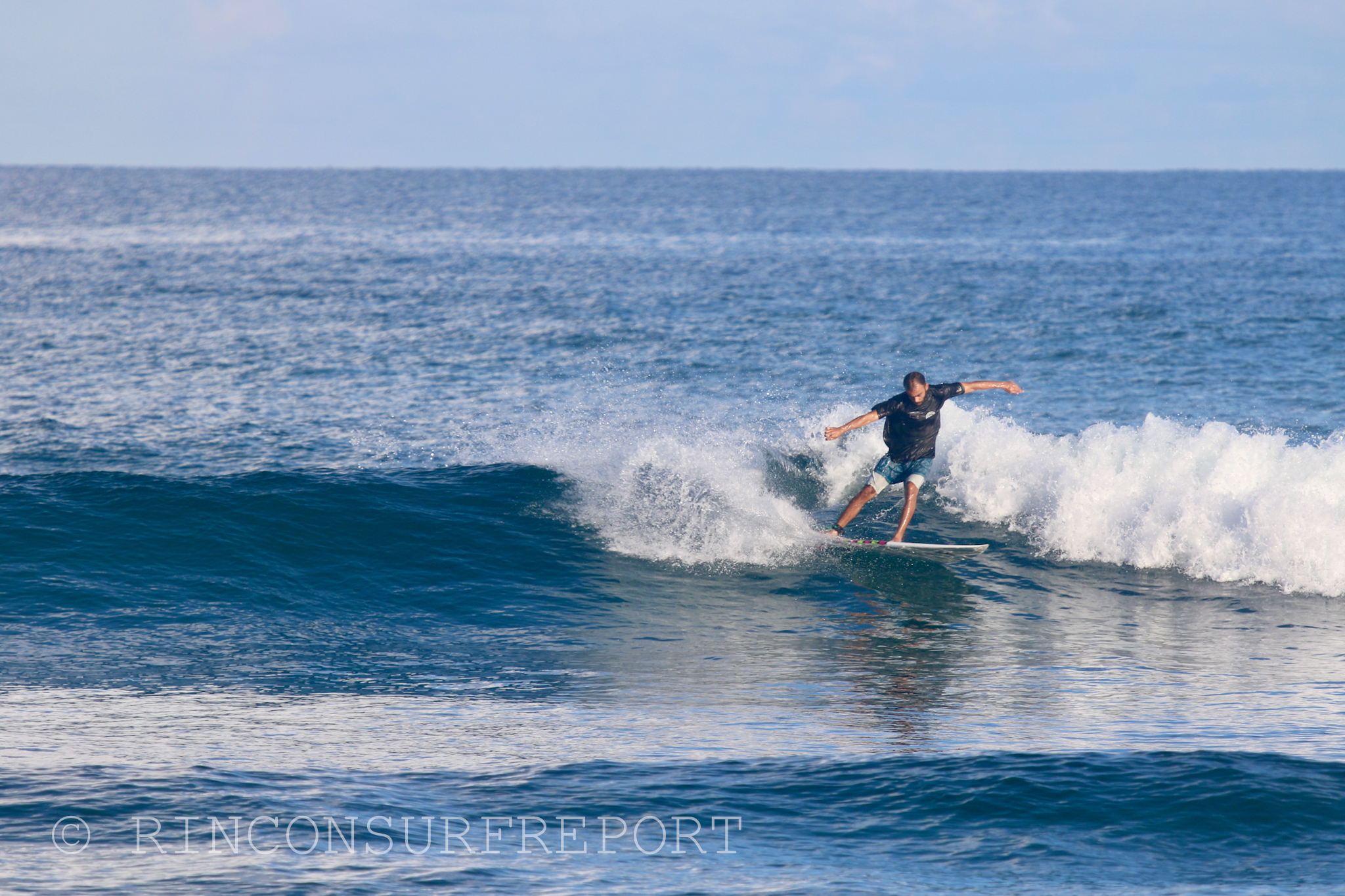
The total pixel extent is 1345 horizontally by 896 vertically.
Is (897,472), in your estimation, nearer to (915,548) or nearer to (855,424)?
(915,548)

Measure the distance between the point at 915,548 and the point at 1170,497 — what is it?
3997 mm

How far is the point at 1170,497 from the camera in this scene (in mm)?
15000

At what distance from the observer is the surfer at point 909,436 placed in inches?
514

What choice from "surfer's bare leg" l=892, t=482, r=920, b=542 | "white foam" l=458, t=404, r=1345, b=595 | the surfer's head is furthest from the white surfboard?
the surfer's head

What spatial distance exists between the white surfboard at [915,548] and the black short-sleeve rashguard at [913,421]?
1013 mm

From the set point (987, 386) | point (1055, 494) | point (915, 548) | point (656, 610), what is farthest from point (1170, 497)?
point (656, 610)

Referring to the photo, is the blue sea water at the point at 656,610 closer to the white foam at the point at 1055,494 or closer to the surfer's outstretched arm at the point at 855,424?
the white foam at the point at 1055,494

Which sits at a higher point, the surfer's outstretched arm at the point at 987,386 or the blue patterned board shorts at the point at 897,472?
the surfer's outstretched arm at the point at 987,386

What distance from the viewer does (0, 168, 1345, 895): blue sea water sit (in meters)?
6.88

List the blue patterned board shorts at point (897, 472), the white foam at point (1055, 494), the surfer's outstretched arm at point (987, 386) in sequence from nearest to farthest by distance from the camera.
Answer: the surfer's outstretched arm at point (987, 386) → the blue patterned board shorts at point (897, 472) → the white foam at point (1055, 494)

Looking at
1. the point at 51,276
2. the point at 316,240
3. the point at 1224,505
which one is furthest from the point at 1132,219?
the point at 1224,505

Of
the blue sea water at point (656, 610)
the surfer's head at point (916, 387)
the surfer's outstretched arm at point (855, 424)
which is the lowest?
the blue sea water at point (656, 610)

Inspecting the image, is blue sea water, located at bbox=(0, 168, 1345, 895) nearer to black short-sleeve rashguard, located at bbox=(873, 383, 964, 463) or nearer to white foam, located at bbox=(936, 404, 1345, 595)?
white foam, located at bbox=(936, 404, 1345, 595)

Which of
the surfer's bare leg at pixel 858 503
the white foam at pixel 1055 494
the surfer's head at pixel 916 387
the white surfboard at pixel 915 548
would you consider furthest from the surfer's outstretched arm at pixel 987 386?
the white foam at pixel 1055 494
